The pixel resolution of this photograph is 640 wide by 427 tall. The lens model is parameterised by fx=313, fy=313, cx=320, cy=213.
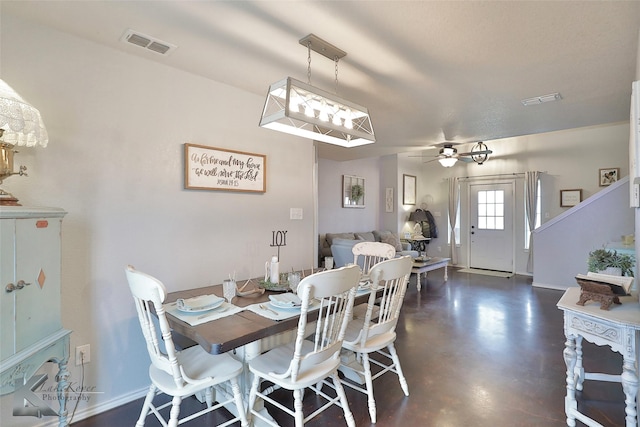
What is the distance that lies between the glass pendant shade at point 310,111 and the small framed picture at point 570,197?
5663 mm

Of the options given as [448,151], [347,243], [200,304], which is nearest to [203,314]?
[200,304]

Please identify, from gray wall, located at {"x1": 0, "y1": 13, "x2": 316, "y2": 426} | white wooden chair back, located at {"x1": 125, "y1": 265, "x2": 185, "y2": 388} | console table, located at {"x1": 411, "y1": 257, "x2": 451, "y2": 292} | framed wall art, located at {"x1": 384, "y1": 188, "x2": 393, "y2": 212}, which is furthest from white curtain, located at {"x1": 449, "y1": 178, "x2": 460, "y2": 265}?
white wooden chair back, located at {"x1": 125, "y1": 265, "x2": 185, "y2": 388}

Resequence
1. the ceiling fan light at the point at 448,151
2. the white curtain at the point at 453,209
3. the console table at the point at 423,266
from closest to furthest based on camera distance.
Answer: the ceiling fan light at the point at 448,151 < the console table at the point at 423,266 < the white curtain at the point at 453,209

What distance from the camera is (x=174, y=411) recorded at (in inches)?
60.1

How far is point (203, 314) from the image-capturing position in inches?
68.6

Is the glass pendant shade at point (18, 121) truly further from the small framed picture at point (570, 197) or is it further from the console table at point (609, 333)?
the small framed picture at point (570, 197)

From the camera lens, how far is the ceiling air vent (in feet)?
6.40

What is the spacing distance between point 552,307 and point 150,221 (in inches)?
199

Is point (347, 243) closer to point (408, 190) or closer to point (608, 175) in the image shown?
point (408, 190)

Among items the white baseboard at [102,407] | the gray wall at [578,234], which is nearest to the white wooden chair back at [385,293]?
the white baseboard at [102,407]

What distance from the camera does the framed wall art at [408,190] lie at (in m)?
7.59

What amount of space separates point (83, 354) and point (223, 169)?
5.24 feet

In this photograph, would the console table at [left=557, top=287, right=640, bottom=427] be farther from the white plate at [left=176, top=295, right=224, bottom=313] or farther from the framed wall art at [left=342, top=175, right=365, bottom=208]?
the framed wall art at [left=342, top=175, right=365, bottom=208]

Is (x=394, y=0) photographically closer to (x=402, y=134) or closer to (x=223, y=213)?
(x=223, y=213)
